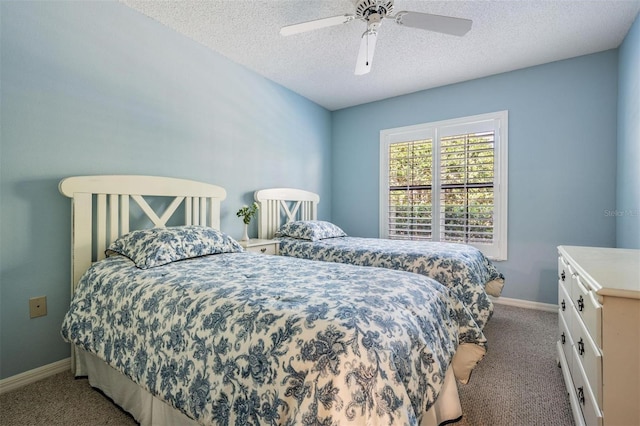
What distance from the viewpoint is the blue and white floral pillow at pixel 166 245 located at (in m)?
1.77

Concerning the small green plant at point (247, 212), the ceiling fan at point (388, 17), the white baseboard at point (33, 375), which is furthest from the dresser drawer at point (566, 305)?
the white baseboard at point (33, 375)

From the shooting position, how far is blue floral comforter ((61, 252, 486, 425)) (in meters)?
0.86

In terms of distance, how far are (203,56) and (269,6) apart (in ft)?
2.92

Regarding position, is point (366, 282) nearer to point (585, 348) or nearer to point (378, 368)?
point (378, 368)

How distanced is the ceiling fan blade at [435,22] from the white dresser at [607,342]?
1.46 m

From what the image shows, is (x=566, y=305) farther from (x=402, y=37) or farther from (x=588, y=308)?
(x=402, y=37)

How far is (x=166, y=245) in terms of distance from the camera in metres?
1.85

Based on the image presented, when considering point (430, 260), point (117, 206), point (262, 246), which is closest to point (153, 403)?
point (117, 206)

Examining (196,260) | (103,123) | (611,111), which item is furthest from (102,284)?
(611,111)

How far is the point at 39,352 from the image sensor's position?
1.83 m

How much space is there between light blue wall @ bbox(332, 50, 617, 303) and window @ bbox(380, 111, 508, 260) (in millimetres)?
118

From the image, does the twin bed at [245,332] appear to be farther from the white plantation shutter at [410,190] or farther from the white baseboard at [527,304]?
the white plantation shutter at [410,190]

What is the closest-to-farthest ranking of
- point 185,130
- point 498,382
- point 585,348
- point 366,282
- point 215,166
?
point 585,348, point 366,282, point 498,382, point 185,130, point 215,166

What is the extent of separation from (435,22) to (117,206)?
242 centimetres
